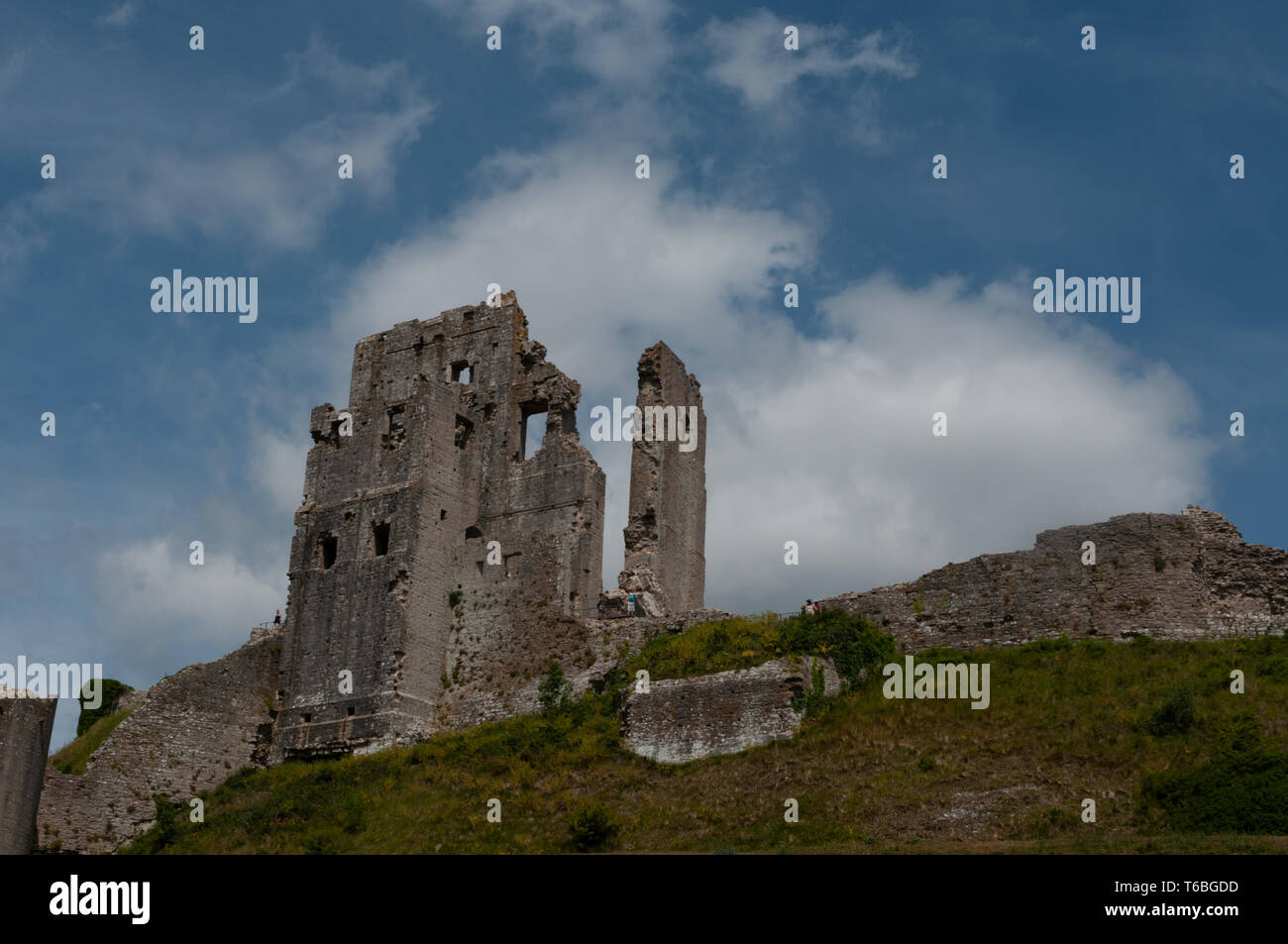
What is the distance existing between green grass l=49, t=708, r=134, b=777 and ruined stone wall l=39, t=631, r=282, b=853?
4.28 feet

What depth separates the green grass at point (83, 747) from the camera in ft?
124

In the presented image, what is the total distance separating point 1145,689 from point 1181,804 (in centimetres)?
480

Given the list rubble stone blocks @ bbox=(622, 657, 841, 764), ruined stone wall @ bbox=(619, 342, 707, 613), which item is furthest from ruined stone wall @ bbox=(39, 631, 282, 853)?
rubble stone blocks @ bbox=(622, 657, 841, 764)

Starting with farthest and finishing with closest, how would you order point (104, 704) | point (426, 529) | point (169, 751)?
point (104, 704) < point (426, 529) < point (169, 751)

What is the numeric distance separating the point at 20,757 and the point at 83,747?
9.58 m

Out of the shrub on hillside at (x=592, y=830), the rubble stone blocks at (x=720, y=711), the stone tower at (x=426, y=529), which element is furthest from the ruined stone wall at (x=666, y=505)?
the shrub on hillside at (x=592, y=830)

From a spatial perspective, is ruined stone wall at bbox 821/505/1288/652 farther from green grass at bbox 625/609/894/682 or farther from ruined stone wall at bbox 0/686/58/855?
ruined stone wall at bbox 0/686/58/855

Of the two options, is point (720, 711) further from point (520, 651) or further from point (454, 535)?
point (454, 535)

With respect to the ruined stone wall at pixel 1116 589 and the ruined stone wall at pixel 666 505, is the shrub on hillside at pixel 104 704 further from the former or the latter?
the ruined stone wall at pixel 1116 589

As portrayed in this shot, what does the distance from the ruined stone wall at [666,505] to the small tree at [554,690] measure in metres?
3.71

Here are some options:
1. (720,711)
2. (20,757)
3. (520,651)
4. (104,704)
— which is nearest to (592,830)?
(720,711)

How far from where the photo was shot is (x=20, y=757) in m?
30.7

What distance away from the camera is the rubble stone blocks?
2891 centimetres
